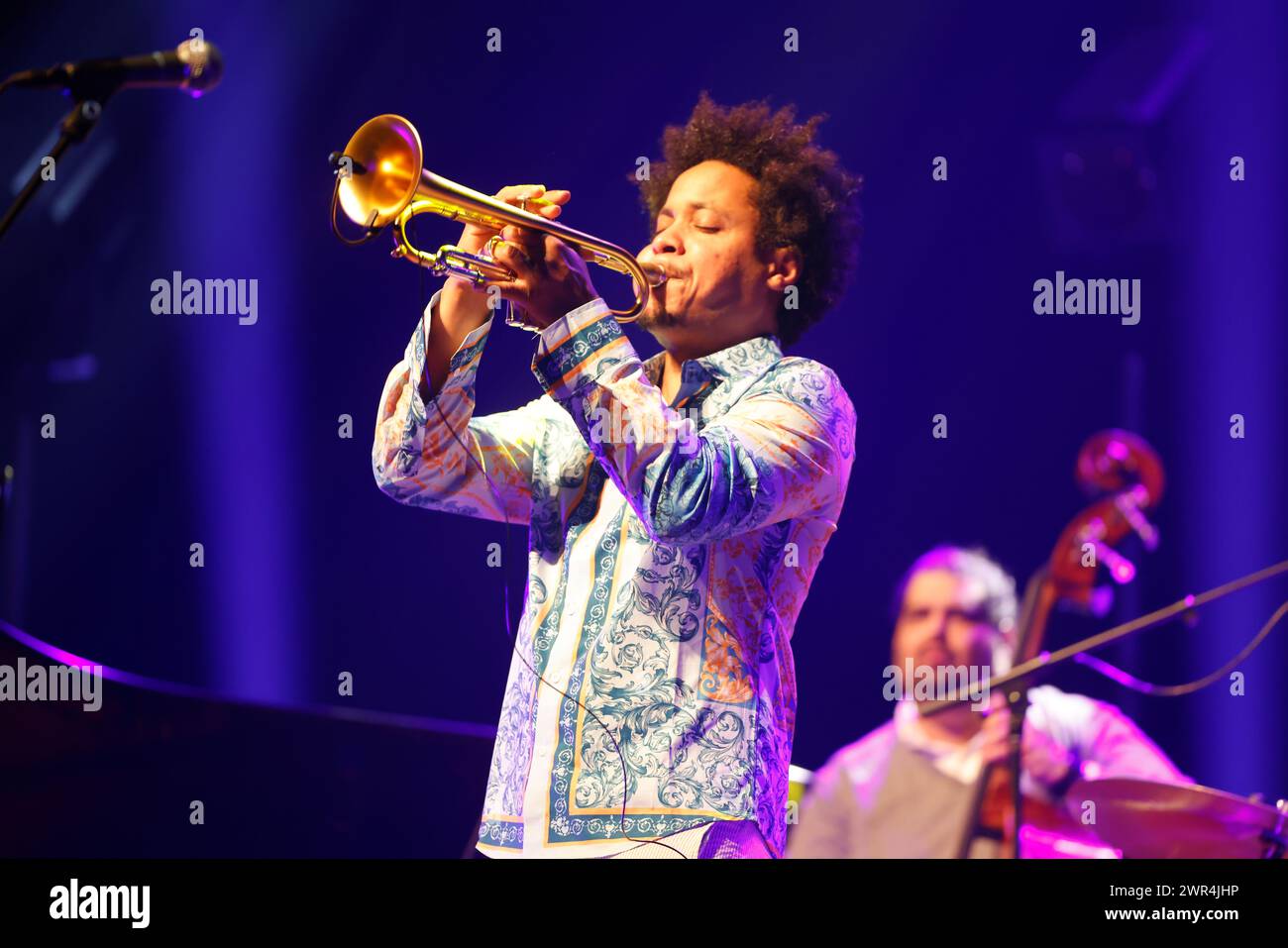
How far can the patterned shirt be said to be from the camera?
81.4 inches

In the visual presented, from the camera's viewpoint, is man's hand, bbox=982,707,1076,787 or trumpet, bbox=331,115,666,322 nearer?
trumpet, bbox=331,115,666,322

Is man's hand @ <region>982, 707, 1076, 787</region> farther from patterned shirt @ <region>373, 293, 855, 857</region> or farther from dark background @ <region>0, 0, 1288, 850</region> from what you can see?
patterned shirt @ <region>373, 293, 855, 857</region>

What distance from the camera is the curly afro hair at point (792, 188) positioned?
2596mm

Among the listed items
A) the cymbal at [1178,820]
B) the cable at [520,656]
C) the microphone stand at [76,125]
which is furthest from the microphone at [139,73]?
the cymbal at [1178,820]

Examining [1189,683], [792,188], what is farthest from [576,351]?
[1189,683]

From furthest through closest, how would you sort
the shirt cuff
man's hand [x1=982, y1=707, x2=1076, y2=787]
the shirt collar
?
man's hand [x1=982, y1=707, x2=1076, y2=787] < the shirt collar < the shirt cuff

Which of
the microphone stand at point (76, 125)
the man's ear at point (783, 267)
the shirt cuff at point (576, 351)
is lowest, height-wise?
the shirt cuff at point (576, 351)

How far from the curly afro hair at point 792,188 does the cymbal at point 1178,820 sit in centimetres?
122

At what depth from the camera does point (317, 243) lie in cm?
385

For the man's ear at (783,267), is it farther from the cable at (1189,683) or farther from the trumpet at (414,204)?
the cable at (1189,683)

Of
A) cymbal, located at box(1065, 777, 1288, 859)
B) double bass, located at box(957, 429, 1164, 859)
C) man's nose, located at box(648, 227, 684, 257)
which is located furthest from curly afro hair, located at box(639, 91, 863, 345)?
cymbal, located at box(1065, 777, 1288, 859)

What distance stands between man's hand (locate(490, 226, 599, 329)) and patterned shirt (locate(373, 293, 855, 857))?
5 centimetres

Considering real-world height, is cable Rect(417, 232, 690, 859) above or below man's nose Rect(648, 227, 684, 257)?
below
